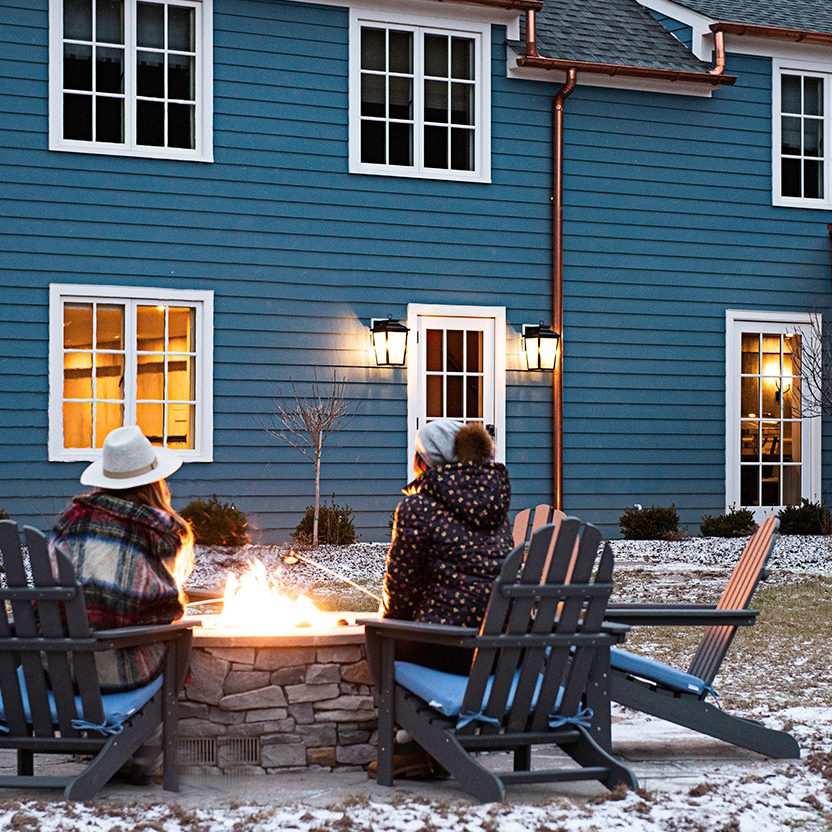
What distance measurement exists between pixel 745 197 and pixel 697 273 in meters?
1.03

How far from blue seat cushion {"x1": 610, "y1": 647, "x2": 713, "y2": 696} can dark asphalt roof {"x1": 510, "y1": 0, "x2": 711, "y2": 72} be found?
961 centimetres

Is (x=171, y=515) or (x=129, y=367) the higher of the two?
(x=129, y=367)

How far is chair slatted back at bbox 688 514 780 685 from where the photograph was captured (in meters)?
5.29

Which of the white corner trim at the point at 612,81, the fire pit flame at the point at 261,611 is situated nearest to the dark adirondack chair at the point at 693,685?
the fire pit flame at the point at 261,611

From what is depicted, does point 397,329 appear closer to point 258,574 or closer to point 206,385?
point 206,385

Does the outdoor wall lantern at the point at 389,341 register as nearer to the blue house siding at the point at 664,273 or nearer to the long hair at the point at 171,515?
the blue house siding at the point at 664,273

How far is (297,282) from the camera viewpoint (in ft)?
42.4

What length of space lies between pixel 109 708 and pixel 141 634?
0.27 m

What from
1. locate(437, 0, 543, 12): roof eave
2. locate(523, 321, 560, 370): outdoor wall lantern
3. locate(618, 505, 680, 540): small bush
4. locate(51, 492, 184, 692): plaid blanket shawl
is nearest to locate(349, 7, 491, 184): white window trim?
locate(437, 0, 543, 12): roof eave

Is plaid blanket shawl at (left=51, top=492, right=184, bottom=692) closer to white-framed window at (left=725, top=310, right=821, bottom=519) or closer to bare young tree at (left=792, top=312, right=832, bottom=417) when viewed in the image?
white-framed window at (left=725, top=310, right=821, bottom=519)

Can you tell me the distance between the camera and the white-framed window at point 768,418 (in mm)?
14602

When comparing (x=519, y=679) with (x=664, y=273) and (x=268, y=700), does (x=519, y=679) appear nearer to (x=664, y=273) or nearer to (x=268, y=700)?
(x=268, y=700)

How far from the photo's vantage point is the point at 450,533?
4.68 meters

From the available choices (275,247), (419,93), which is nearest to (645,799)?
(275,247)
